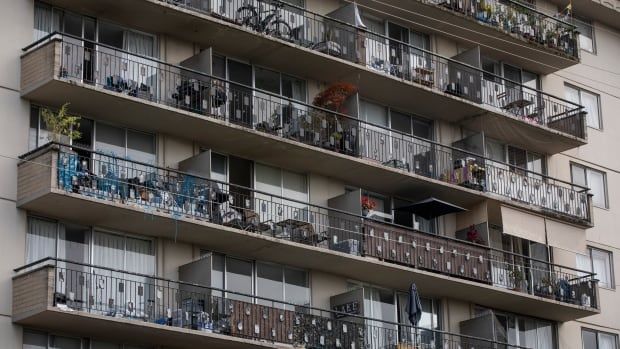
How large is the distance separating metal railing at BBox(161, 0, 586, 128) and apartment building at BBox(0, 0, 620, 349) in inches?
3.3

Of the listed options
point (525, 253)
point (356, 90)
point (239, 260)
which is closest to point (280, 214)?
point (239, 260)

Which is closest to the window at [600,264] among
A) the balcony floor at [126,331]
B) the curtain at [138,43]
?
the balcony floor at [126,331]

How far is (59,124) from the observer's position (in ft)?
117

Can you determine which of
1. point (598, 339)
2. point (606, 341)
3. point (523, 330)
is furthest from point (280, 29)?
point (606, 341)

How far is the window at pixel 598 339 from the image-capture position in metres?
47.7

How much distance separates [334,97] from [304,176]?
2.29 meters

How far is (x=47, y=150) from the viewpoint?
3478 cm

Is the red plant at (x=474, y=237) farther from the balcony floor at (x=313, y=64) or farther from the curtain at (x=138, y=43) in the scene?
the curtain at (x=138, y=43)

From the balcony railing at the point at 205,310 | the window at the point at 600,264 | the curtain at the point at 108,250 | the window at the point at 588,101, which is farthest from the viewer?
the window at the point at 588,101

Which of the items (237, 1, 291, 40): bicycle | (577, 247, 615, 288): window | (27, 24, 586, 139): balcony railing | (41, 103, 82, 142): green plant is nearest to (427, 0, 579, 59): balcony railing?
(27, 24, 586, 139): balcony railing

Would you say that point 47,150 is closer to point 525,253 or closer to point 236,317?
point 236,317

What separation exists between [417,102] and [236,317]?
10.4 m

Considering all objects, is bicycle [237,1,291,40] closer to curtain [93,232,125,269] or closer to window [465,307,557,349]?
curtain [93,232,125,269]

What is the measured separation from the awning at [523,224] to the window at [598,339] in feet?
12.4
